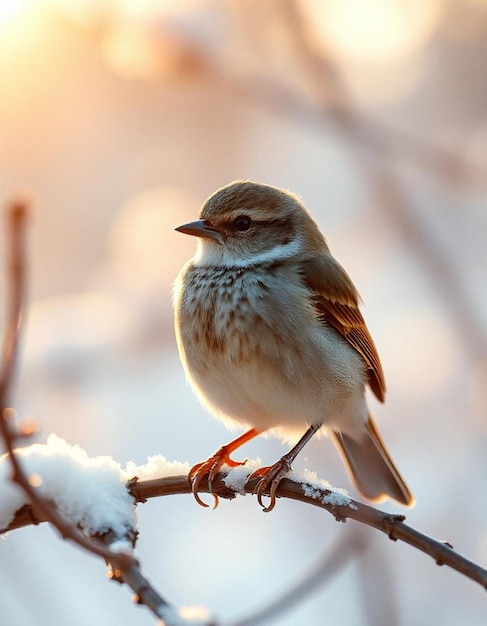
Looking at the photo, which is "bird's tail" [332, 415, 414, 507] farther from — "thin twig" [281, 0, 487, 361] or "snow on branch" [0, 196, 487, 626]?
"snow on branch" [0, 196, 487, 626]

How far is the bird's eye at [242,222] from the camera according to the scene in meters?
4.29

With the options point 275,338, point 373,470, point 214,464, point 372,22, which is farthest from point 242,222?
point 372,22

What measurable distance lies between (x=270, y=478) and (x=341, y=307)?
46.2 inches

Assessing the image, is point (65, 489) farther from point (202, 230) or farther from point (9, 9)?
point (9, 9)

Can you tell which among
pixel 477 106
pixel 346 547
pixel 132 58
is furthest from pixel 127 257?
pixel 346 547

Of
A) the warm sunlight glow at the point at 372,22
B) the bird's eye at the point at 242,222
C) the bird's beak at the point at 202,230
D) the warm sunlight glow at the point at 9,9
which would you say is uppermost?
the warm sunlight glow at the point at 372,22

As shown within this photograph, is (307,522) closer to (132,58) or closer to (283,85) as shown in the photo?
(283,85)

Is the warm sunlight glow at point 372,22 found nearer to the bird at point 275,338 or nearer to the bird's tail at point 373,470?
the bird at point 275,338

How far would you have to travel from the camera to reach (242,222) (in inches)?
170

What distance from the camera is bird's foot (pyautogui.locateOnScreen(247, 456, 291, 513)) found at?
3.27 metres

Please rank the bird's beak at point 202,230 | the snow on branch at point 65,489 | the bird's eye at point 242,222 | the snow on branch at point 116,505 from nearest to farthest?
the snow on branch at point 65,489 < the snow on branch at point 116,505 < the bird's beak at point 202,230 < the bird's eye at point 242,222

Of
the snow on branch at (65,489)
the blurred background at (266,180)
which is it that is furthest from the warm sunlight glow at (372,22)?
the snow on branch at (65,489)

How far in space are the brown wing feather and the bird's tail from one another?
0.27 m

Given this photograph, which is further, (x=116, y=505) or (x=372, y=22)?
(x=372, y=22)
